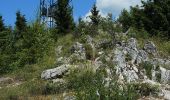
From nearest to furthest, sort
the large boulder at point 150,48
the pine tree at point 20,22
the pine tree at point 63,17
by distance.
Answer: the large boulder at point 150,48 → the pine tree at point 63,17 → the pine tree at point 20,22

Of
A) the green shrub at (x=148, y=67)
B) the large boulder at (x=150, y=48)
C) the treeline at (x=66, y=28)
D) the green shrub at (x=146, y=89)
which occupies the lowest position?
the green shrub at (x=146, y=89)

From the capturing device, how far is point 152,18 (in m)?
29.9

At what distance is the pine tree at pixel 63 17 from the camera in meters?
34.0

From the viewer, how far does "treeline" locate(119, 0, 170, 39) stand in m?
29.2

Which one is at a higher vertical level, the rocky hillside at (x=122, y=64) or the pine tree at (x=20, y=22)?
the pine tree at (x=20, y=22)

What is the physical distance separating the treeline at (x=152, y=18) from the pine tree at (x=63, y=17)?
15.5 feet

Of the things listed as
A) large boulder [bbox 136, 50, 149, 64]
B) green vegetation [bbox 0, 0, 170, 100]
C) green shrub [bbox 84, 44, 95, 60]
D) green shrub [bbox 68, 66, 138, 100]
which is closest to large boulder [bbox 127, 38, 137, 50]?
large boulder [bbox 136, 50, 149, 64]

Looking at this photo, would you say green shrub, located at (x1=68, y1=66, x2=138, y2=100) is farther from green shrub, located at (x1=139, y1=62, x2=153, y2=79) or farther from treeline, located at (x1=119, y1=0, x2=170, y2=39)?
treeline, located at (x1=119, y1=0, x2=170, y2=39)

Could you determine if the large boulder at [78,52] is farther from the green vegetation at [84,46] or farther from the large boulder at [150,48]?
the large boulder at [150,48]

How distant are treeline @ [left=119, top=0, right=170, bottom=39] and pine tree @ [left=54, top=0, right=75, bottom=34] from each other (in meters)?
4.72

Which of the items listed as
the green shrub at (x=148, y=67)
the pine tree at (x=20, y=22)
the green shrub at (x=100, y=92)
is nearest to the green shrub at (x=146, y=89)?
the green shrub at (x=100, y=92)

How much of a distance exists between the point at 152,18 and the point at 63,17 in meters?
7.19

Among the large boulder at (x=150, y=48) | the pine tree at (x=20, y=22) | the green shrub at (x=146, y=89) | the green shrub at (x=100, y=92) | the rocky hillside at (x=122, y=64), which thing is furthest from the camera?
the pine tree at (x=20, y=22)

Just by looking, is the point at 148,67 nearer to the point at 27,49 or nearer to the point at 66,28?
the point at 27,49
